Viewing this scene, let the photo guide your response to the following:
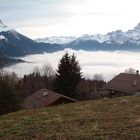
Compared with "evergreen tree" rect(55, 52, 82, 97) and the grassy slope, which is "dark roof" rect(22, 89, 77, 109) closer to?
"evergreen tree" rect(55, 52, 82, 97)

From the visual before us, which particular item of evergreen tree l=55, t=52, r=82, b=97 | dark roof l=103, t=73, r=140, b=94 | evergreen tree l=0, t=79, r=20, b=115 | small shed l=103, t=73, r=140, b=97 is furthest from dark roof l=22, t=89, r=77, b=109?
dark roof l=103, t=73, r=140, b=94

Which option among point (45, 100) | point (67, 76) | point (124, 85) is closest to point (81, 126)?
point (45, 100)

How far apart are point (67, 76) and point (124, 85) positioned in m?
11.5

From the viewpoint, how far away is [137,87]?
6197 cm

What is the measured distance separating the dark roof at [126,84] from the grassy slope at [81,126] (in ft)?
143

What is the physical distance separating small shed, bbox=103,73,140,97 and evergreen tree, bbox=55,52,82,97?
7.09m

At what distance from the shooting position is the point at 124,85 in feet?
209

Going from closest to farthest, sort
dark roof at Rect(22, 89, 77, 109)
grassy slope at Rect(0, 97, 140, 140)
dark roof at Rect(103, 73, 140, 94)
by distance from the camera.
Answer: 1. grassy slope at Rect(0, 97, 140, 140)
2. dark roof at Rect(22, 89, 77, 109)
3. dark roof at Rect(103, 73, 140, 94)

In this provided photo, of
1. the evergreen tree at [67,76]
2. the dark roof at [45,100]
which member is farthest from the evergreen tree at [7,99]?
the evergreen tree at [67,76]

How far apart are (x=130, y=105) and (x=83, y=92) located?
65.0 metres

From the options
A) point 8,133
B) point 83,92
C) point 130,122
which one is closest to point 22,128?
point 8,133

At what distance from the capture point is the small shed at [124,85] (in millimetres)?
61969

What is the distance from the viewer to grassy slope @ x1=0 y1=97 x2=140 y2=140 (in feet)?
42.7

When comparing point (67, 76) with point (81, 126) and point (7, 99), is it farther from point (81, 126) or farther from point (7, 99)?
point (81, 126)
